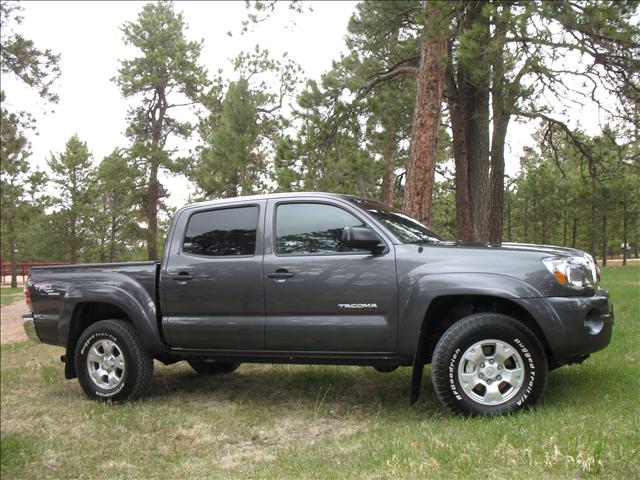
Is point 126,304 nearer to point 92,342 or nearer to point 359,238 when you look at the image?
point 92,342

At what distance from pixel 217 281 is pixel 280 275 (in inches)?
26.8

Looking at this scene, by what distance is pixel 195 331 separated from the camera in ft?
19.4

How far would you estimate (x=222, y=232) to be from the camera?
20.0 ft

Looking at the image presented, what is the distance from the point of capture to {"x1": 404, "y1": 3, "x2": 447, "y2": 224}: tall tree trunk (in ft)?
34.0

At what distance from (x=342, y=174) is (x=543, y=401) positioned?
9.95 metres

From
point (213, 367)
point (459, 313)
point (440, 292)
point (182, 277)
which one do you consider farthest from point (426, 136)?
point (440, 292)

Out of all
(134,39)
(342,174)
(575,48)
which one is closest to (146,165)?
(134,39)

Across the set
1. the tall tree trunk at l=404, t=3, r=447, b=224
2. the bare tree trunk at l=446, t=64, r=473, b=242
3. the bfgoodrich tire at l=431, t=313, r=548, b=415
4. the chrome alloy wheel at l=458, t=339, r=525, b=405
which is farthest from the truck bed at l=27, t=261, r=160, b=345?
the bare tree trunk at l=446, t=64, r=473, b=242

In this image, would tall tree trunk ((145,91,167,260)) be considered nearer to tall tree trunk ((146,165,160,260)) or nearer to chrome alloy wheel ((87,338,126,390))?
tall tree trunk ((146,165,160,260))

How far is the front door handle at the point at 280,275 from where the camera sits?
5504 mm

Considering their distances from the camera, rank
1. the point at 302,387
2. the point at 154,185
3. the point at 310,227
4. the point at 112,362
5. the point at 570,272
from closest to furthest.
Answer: the point at 570,272, the point at 310,227, the point at 112,362, the point at 302,387, the point at 154,185

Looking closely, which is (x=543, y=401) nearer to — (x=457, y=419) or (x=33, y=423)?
(x=457, y=419)

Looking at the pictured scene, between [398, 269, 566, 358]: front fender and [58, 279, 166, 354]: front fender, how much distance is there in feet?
8.33

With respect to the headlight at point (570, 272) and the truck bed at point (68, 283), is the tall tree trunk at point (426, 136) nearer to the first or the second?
the truck bed at point (68, 283)
